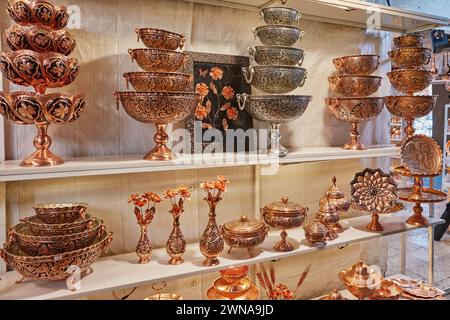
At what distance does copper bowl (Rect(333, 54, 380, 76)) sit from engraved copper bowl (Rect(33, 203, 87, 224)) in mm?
1240

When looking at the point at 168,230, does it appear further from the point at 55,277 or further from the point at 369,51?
the point at 369,51

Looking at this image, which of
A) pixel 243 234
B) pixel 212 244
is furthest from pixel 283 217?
pixel 212 244

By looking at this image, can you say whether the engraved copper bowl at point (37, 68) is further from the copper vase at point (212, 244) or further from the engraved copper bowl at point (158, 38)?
the copper vase at point (212, 244)

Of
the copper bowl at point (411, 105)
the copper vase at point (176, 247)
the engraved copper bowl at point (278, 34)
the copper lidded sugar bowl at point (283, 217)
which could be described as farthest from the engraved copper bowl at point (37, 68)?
the copper bowl at point (411, 105)

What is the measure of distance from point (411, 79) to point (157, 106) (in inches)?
47.7

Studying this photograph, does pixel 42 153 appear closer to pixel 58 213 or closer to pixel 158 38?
pixel 58 213

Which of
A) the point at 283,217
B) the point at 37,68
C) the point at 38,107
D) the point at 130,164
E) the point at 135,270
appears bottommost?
the point at 135,270

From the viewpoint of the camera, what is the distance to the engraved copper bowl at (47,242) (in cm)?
95

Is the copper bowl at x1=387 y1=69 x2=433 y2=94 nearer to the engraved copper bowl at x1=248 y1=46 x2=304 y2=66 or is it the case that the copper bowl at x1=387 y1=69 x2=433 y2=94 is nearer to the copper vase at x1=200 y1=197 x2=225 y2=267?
the engraved copper bowl at x1=248 y1=46 x2=304 y2=66

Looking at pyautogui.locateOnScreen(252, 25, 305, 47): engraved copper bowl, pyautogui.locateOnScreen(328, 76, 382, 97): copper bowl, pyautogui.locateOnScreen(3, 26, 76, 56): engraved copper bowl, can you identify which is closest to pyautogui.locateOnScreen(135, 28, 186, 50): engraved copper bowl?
pyautogui.locateOnScreen(3, 26, 76, 56): engraved copper bowl

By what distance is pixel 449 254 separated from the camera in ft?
9.36

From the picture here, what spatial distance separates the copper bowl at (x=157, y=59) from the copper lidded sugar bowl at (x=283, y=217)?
655 mm

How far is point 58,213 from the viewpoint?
1.00 meters
